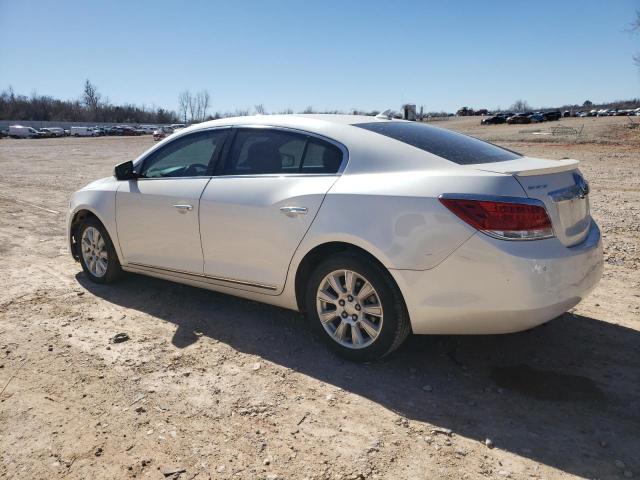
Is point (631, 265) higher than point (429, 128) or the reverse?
the reverse

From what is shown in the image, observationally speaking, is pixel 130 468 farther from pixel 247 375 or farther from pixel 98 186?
pixel 98 186

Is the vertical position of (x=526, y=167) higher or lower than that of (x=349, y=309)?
higher

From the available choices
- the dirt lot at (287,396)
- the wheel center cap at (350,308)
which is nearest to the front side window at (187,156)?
the dirt lot at (287,396)

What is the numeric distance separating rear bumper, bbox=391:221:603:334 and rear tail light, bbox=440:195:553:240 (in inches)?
1.9

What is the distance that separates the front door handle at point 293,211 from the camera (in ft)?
11.7

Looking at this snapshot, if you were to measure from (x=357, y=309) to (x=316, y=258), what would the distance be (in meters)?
0.47

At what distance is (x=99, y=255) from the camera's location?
5250 mm

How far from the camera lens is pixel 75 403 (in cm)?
315

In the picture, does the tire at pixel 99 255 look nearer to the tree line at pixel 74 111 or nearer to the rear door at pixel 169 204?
the rear door at pixel 169 204

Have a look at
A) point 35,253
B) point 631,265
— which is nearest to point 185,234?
point 35,253

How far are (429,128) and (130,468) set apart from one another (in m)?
3.21

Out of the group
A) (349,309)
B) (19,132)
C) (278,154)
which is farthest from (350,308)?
(19,132)

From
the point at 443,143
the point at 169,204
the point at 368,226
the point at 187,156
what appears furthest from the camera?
the point at 187,156

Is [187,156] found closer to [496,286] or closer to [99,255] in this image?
[99,255]
